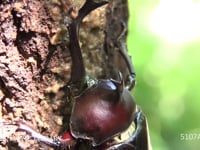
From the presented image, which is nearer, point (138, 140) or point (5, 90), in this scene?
point (5, 90)

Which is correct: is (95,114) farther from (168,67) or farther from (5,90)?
(168,67)

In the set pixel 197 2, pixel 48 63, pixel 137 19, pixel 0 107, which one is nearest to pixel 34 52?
pixel 48 63

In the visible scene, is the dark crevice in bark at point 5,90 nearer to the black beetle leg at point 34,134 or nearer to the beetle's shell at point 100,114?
the black beetle leg at point 34,134

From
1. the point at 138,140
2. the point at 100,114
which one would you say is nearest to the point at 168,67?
the point at 138,140

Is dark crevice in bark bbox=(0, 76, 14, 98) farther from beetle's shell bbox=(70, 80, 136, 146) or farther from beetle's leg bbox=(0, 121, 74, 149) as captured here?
beetle's shell bbox=(70, 80, 136, 146)

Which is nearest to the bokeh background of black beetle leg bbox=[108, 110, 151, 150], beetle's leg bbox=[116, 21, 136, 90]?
beetle's leg bbox=[116, 21, 136, 90]

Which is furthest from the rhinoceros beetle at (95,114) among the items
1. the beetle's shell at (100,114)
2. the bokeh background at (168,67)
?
the bokeh background at (168,67)
